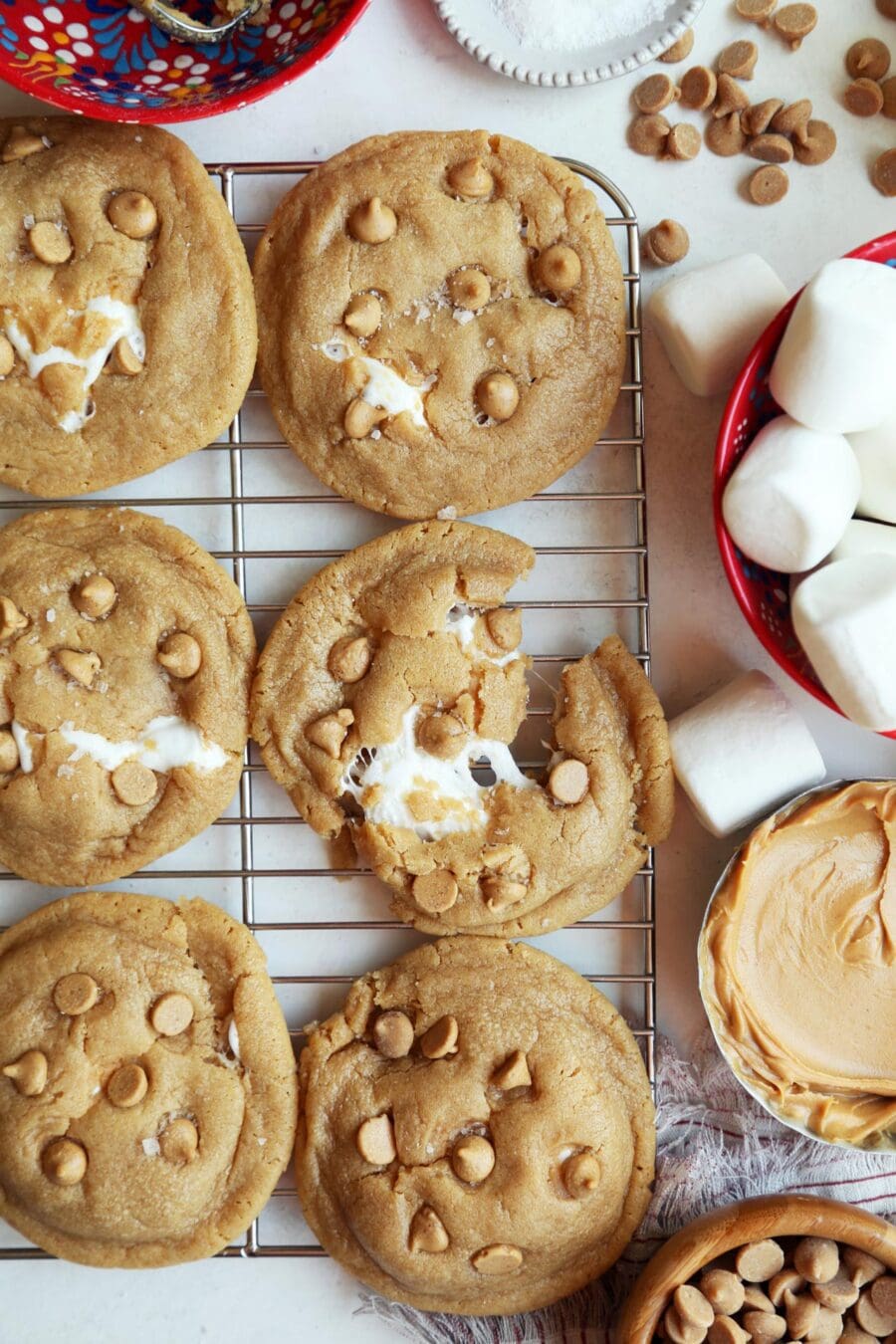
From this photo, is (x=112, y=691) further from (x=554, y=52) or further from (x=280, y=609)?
(x=554, y=52)

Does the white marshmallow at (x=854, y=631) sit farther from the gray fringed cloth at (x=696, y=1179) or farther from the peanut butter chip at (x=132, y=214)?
the peanut butter chip at (x=132, y=214)

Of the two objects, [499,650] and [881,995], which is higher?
[499,650]

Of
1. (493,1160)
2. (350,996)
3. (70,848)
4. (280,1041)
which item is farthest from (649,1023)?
(70,848)

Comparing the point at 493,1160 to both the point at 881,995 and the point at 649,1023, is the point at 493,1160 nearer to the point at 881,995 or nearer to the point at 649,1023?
the point at 649,1023

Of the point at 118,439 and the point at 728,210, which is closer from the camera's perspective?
the point at 118,439

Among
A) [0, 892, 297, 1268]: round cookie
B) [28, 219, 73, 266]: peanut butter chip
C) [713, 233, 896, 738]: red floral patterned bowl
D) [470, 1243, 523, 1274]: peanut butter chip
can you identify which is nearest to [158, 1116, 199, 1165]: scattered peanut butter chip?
[0, 892, 297, 1268]: round cookie

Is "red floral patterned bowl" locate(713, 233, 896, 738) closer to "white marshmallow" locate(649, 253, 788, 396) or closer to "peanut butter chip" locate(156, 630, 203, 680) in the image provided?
"white marshmallow" locate(649, 253, 788, 396)

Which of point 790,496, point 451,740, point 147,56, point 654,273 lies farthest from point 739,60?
point 451,740
